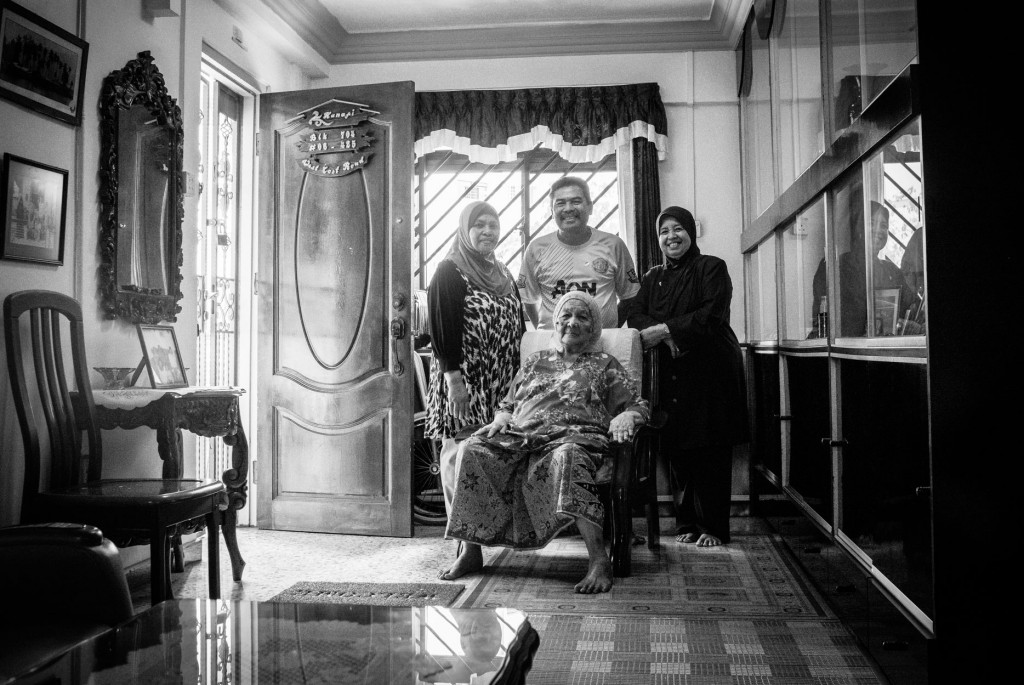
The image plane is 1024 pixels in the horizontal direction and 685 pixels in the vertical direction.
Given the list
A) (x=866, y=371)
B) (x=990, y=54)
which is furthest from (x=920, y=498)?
(x=990, y=54)

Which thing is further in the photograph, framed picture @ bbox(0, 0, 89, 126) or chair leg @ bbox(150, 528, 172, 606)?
framed picture @ bbox(0, 0, 89, 126)

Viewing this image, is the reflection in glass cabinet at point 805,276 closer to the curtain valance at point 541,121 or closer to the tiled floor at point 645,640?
the tiled floor at point 645,640

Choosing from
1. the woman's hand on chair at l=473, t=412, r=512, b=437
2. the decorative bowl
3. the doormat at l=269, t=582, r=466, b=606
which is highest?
the decorative bowl

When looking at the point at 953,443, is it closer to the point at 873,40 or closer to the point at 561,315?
the point at 873,40

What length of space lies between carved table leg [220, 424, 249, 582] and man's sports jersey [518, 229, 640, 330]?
152 cm

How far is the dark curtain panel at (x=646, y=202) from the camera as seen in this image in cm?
526

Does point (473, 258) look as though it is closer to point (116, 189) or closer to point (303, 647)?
point (116, 189)

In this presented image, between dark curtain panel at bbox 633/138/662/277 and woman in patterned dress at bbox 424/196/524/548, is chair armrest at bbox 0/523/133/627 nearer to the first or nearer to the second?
woman in patterned dress at bbox 424/196/524/548

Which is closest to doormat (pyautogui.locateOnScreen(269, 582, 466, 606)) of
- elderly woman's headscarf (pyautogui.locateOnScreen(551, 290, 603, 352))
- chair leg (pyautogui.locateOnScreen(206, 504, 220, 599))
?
chair leg (pyautogui.locateOnScreen(206, 504, 220, 599))

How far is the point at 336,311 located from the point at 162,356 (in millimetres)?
1009

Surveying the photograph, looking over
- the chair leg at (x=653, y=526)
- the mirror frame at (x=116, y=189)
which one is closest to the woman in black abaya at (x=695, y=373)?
the chair leg at (x=653, y=526)

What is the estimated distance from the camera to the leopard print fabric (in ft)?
12.3

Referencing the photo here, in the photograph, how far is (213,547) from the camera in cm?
292

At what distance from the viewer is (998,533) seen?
69.9 inches
